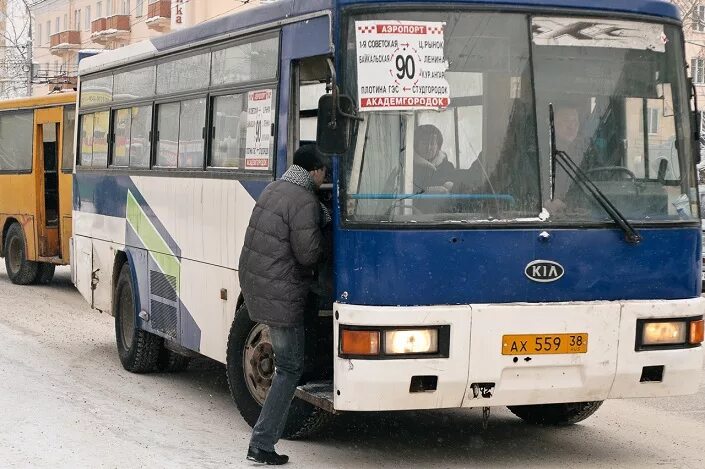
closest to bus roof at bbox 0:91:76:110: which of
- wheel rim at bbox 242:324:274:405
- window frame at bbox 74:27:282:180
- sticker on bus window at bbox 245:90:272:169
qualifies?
window frame at bbox 74:27:282:180

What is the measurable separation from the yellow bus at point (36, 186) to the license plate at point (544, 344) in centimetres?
1420

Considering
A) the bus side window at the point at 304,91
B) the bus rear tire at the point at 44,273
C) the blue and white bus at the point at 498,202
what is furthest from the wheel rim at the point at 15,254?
the blue and white bus at the point at 498,202

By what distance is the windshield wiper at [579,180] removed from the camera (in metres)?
8.29

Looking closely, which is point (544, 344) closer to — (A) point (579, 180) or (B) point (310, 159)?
(A) point (579, 180)

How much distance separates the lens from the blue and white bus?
26.4 feet

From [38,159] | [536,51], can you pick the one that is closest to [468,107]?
[536,51]

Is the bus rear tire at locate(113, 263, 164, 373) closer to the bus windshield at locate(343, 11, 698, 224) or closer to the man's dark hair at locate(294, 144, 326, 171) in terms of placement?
the man's dark hair at locate(294, 144, 326, 171)

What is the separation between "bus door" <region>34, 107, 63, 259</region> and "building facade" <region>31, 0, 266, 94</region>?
30.8 metres

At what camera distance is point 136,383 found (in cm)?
1202

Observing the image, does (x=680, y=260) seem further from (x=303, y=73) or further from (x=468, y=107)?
(x=303, y=73)

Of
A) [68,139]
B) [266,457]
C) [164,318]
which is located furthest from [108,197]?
[68,139]

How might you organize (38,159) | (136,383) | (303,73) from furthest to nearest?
(38,159)
(136,383)
(303,73)

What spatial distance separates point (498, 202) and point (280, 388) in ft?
5.49

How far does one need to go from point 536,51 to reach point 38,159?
1569 cm
